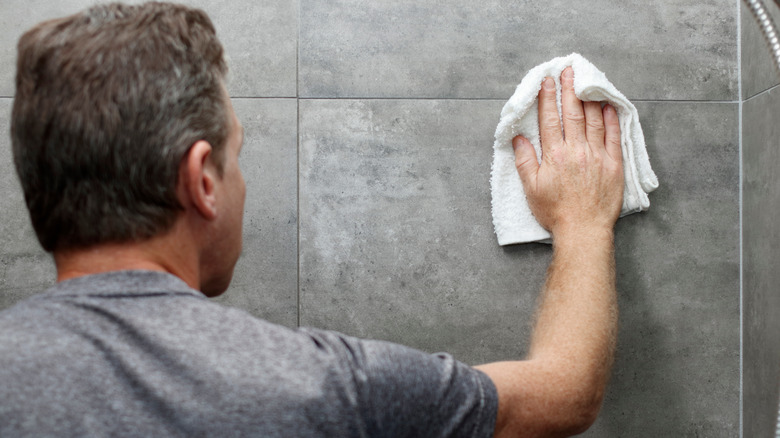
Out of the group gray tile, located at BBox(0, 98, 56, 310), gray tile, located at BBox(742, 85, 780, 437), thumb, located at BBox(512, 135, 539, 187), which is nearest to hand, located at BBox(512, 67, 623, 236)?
thumb, located at BBox(512, 135, 539, 187)

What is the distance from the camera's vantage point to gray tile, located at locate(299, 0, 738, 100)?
3.20ft

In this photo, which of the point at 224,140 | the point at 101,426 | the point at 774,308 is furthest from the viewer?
the point at 774,308

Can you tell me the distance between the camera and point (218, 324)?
528 mm

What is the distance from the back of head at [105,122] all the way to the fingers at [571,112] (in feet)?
1.89

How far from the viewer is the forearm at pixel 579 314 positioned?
2.37 ft

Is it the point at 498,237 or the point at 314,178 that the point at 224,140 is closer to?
the point at 314,178

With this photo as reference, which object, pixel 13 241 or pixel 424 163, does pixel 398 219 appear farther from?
pixel 13 241

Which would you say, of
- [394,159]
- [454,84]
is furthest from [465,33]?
[394,159]

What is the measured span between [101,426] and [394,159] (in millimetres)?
625

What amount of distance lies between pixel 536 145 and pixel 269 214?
46 cm

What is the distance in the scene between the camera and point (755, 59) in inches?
37.0

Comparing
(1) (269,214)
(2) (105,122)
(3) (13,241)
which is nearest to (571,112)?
(1) (269,214)

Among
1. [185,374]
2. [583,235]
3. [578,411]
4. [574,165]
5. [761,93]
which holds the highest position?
[761,93]

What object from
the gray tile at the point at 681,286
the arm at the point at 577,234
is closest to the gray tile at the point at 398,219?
the arm at the point at 577,234
